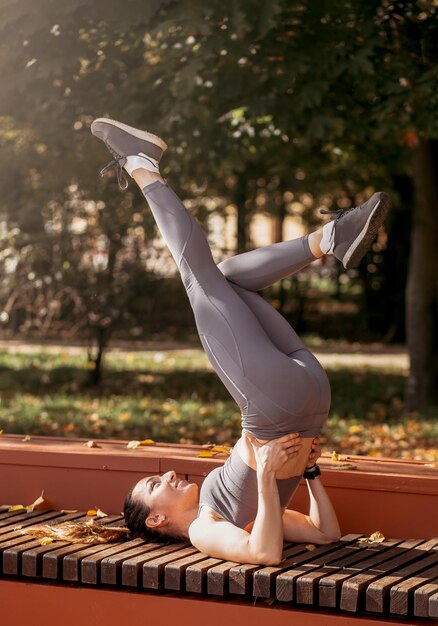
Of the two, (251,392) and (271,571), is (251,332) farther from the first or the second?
(271,571)

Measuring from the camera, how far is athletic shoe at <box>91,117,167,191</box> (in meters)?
4.77

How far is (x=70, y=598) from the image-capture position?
4355mm

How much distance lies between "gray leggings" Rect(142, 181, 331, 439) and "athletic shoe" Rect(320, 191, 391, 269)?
0.10 metres

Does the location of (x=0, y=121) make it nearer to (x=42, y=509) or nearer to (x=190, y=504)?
(x=42, y=509)

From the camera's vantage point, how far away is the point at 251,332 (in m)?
4.38

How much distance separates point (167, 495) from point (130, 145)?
148 centimetres

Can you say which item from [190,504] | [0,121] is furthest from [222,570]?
[0,121]

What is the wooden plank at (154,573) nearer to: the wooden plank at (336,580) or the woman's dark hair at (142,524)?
the woman's dark hair at (142,524)

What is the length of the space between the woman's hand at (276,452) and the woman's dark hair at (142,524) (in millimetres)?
569

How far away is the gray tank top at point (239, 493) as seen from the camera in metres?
4.42

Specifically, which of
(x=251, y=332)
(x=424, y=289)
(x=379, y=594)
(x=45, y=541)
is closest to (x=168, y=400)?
(x=424, y=289)

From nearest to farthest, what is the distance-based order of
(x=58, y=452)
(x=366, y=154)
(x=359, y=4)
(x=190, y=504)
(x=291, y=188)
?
(x=190, y=504) < (x=58, y=452) < (x=359, y=4) < (x=366, y=154) < (x=291, y=188)

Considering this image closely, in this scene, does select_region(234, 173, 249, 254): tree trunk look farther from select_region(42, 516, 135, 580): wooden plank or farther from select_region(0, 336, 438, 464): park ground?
→ select_region(42, 516, 135, 580): wooden plank

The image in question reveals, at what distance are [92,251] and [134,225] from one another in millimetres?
529
